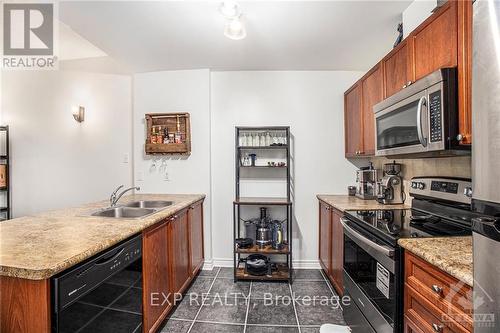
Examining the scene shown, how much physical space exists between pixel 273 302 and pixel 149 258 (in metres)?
1.23

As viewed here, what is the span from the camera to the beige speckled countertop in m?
0.85

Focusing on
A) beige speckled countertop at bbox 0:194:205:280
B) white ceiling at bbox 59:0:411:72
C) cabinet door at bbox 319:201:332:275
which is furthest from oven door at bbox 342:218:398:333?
white ceiling at bbox 59:0:411:72

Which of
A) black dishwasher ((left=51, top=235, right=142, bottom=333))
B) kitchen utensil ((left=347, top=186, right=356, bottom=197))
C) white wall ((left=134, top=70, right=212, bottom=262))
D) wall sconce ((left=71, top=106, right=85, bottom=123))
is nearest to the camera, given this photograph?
black dishwasher ((left=51, top=235, right=142, bottom=333))

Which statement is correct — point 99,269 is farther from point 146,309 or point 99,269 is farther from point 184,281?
point 184,281

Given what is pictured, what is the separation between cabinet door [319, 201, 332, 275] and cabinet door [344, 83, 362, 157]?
2.30 feet

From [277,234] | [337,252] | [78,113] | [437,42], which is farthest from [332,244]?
[78,113]

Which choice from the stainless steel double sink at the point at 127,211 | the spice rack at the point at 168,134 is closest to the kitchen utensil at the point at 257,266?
the stainless steel double sink at the point at 127,211

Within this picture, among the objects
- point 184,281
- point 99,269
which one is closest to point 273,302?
point 184,281

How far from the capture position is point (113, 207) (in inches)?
77.7

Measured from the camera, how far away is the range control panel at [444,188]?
54.2 inches

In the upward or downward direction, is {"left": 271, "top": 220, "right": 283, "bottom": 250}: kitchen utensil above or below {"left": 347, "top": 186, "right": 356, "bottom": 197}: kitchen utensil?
below

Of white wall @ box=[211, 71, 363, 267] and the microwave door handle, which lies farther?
white wall @ box=[211, 71, 363, 267]

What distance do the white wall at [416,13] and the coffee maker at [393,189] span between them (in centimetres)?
116

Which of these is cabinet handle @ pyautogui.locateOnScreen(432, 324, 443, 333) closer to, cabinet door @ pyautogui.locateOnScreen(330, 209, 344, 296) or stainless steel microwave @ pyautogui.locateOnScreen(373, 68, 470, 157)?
stainless steel microwave @ pyautogui.locateOnScreen(373, 68, 470, 157)
